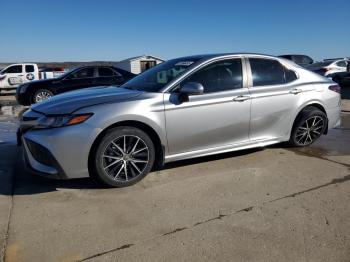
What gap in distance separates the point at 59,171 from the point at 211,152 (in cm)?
187

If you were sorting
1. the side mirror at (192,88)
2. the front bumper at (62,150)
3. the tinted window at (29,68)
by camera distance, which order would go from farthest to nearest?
the tinted window at (29,68), the side mirror at (192,88), the front bumper at (62,150)

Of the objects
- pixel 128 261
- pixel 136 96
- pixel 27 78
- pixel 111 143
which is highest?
pixel 27 78

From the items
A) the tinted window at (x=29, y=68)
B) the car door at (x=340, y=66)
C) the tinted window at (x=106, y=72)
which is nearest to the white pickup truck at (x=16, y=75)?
the tinted window at (x=29, y=68)

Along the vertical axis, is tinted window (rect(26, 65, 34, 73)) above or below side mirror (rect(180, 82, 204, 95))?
above

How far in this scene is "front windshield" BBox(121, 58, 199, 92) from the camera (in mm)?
4449

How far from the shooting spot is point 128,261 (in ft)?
8.50

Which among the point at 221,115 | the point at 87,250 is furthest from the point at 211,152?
the point at 87,250

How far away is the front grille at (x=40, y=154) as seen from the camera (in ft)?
12.1

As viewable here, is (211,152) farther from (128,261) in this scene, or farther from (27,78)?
(27,78)

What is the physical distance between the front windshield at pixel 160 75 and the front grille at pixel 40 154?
1.42 m

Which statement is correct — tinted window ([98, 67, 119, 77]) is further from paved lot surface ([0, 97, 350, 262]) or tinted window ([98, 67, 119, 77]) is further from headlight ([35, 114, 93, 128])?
headlight ([35, 114, 93, 128])

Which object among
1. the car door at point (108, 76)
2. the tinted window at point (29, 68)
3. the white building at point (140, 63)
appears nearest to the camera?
the car door at point (108, 76)

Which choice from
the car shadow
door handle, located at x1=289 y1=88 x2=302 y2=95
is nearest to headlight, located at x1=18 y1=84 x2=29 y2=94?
the car shadow

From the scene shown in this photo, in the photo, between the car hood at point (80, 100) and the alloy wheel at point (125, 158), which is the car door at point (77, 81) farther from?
the alloy wheel at point (125, 158)
